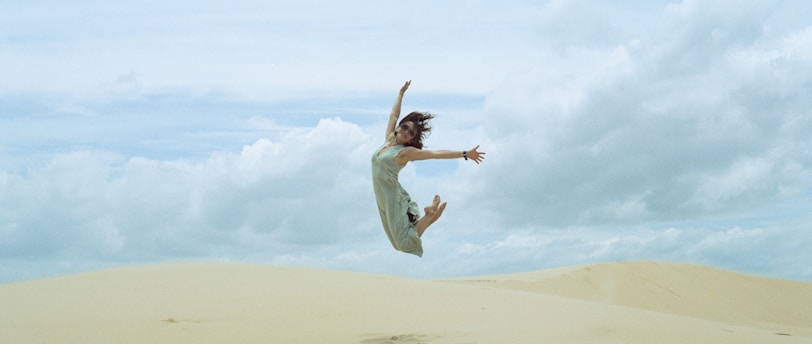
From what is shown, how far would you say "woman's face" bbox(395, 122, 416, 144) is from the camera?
7.38 metres

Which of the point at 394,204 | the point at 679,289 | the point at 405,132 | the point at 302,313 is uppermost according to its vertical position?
the point at 405,132

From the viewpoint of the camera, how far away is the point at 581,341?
580 centimetres

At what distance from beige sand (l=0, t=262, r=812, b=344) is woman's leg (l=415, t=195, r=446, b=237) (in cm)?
65

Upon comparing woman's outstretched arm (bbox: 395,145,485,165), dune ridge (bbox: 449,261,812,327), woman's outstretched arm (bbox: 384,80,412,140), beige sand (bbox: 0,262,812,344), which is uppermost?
woman's outstretched arm (bbox: 384,80,412,140)

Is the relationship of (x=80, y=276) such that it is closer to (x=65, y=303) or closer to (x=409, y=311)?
(x=65, y=303)

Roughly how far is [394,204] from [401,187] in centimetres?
18

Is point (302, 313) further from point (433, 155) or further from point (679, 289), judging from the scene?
point (679, 289)

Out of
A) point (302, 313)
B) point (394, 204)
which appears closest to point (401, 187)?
point (394, 204)

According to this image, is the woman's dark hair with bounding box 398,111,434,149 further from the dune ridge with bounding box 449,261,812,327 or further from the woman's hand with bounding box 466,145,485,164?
the dune ridge with bounding box 449,261,812,327

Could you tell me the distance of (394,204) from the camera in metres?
7.48

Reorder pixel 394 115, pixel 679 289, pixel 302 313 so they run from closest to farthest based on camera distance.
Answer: pixel 302 313
pixel 394 115
pixel 679 289

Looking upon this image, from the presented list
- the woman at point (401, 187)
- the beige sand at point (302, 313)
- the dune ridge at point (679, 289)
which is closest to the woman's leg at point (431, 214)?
the woman at point (401, 187)

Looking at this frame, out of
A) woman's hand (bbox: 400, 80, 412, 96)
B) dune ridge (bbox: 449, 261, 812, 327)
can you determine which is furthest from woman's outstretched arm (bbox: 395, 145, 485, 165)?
dune ridge (bbox: 449, 261, 812, 327)

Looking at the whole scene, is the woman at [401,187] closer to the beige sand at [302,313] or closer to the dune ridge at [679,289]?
the beige sand at [302,313]
